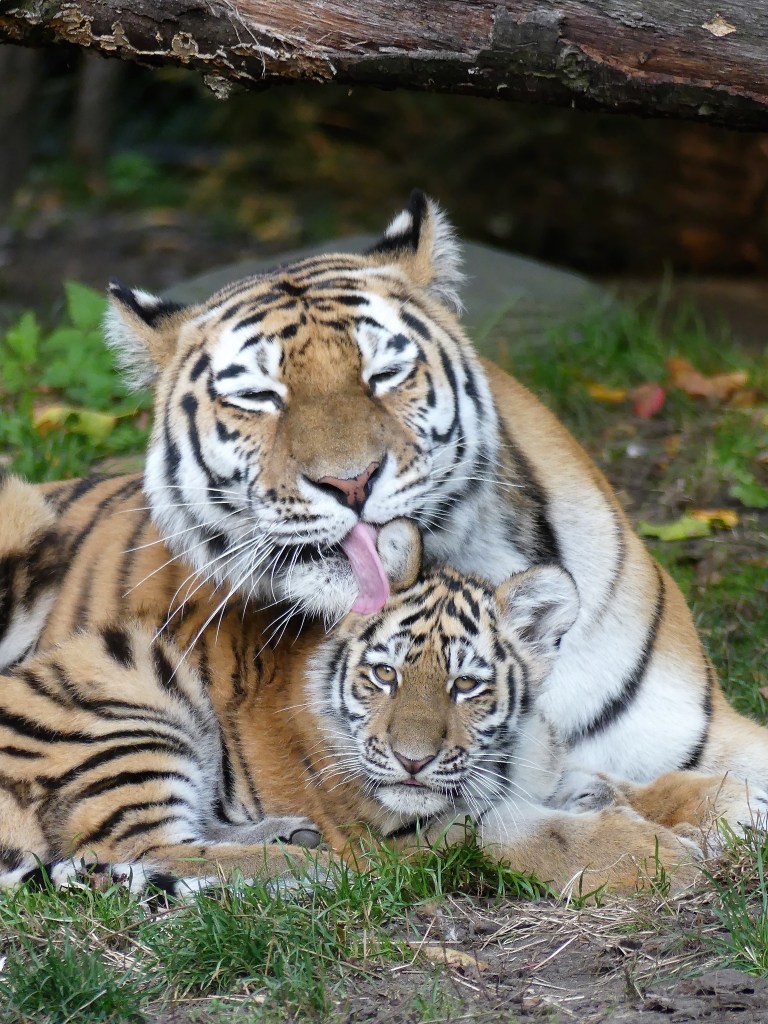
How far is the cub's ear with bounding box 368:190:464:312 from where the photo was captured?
3.73 m

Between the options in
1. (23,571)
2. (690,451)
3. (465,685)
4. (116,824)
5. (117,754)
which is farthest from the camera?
(690,451)

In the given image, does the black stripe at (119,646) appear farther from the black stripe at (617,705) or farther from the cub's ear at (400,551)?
the black stripe at (617,705)

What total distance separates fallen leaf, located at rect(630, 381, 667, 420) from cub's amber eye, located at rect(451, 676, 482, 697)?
10.9ft

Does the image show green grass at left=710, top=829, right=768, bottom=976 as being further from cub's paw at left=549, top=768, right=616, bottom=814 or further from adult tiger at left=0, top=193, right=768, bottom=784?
adult tiger at left=0, top=193, right=768, bottom=784

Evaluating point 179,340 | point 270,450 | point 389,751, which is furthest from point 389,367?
point 389,751

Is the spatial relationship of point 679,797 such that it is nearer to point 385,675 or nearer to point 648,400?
point 385,675

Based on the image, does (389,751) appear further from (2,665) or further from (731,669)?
(731,669)

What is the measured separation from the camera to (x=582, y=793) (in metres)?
3.47

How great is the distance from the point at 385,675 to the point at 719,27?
73.0 inches

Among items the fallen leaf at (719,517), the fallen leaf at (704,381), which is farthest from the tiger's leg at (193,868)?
the fallen leaf at (704,381)

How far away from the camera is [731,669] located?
4445 millimetres

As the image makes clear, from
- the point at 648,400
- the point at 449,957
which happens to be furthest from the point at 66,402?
the point at 449,957

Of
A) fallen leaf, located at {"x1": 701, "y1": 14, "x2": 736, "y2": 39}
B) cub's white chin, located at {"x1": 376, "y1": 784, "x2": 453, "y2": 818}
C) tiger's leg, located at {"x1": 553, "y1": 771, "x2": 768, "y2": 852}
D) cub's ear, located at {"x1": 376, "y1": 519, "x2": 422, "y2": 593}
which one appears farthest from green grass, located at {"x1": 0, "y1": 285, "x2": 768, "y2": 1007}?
fallen leaf, located at {"x1": 701, "y1": 14, "x2": 736, "y2": 39}

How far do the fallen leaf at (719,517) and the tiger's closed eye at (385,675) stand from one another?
7.88 feet
